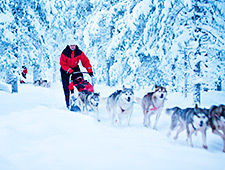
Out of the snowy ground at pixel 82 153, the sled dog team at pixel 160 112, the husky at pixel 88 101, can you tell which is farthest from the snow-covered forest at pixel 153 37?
the snowy ground at pixel 82 153

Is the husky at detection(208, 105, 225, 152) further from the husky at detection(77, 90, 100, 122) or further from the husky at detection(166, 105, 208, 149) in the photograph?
the husky at detection(77, 90, 100, 122)

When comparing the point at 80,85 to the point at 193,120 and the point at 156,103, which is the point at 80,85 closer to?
the point at 156,103

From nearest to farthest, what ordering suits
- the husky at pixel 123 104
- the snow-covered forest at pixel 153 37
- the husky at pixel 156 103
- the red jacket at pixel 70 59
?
the husky at pixel 156 103 < the husky at pixel 123 104 < the red jacket at pixel 70 59 < the snow-covered forest at pixel 153 37

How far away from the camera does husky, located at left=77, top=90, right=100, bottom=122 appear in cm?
572

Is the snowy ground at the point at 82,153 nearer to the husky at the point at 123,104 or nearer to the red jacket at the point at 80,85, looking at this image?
the husky at the point at 123,104

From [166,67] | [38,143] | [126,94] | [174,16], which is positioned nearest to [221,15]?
[174,16]

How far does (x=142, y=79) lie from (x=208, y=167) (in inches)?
313

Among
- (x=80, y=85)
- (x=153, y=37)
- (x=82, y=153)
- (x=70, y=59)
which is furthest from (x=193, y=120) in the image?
(x=153, y=37)

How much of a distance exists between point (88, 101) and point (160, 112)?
2.38 metres

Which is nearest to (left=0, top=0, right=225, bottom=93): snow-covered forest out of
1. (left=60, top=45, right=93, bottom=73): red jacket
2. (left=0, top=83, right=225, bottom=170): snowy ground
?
(left=60, top=45, right=93, bottom=73): red jacket

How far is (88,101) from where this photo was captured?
19.4ft

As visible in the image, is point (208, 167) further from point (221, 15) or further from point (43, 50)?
point (43, 50)

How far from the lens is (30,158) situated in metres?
2.26

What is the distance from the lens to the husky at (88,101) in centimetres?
572
